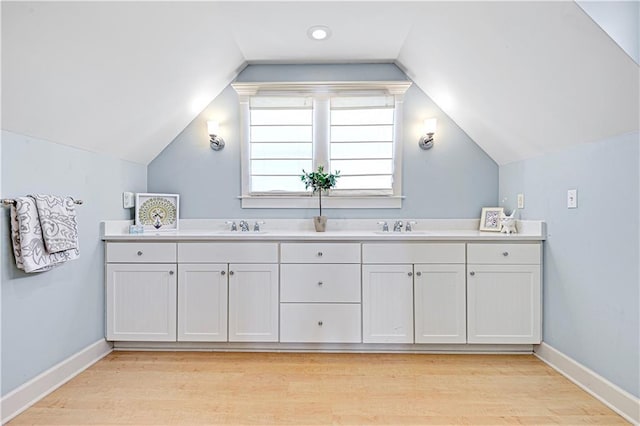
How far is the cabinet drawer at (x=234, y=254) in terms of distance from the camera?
7.73ft

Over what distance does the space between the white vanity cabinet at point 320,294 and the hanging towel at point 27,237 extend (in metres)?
1.35

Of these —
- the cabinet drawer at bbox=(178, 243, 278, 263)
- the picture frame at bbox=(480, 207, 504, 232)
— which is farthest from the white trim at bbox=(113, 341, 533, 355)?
the picture frame at bbox=(480, 207, 504, 232)

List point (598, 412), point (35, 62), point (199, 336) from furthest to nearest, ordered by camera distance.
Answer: point (199, 336)
point (598, 412)
point (35, 62)

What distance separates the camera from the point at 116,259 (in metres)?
2.36

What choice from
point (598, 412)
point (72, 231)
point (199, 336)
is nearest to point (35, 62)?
point (72, 231)

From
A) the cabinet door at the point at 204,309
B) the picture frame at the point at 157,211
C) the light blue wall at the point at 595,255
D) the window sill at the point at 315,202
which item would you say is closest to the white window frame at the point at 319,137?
the window sill at the point at 315,202

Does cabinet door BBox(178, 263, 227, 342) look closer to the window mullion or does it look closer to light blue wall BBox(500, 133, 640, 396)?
the window mullion

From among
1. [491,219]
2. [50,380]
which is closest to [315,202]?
[491,219]

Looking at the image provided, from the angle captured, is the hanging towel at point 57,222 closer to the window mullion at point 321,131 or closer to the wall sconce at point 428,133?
the window mullion at point 321,131

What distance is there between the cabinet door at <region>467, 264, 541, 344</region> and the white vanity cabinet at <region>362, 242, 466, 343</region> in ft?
0.26

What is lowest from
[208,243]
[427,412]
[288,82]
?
[427,412]

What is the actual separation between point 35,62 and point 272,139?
163 centimetres

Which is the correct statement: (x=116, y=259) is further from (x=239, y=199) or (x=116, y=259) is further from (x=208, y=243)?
(x=239, y=199)

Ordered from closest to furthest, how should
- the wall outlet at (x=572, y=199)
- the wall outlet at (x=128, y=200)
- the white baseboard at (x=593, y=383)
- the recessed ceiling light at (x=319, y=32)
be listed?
the white baseboard at (x=593, y=383) < the wall outlet at (x=572, y=199) < the recessed ceiling light at (x=319, y=32) < the wall outlet at (x=128, y=200)
